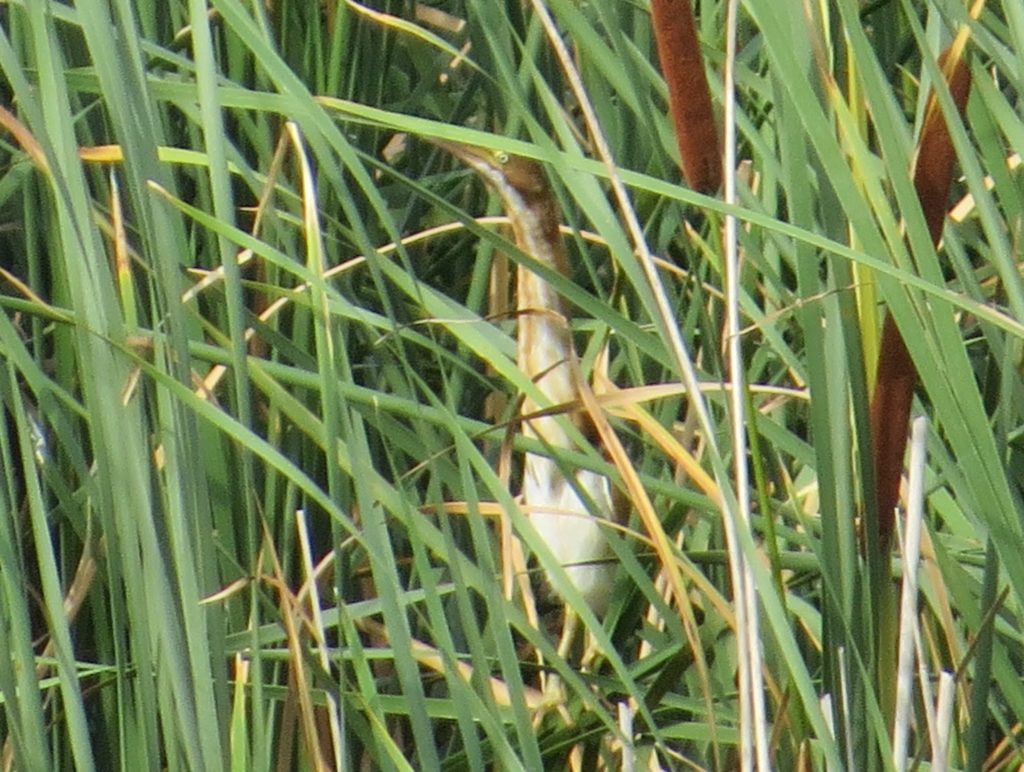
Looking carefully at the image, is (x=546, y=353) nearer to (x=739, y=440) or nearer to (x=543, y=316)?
(x=543, y=316)

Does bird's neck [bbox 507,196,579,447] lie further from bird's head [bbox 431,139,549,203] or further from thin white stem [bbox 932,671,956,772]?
thin white stem [bbox 932,671,956,772]

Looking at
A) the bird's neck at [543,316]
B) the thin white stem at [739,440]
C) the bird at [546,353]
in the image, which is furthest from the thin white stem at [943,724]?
the bird's neck at [543,316]

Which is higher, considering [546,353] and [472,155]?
[472,155]

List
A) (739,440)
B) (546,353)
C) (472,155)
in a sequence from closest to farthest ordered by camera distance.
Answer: (739,440)
(472,155)
(546,353)

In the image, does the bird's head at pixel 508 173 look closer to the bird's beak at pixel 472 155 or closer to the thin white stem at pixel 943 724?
the bird's beak at pixel 472 155

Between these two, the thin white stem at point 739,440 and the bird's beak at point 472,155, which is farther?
the bird's beak at point 472,155

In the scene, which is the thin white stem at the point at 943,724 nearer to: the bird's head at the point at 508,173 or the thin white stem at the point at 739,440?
the thin white stem at the point at 739,440

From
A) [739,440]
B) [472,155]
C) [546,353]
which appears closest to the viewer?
[739,440]

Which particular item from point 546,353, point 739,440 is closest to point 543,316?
point 546,353

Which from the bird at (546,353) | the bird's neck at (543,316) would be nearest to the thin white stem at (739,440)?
the bird at (546,353)

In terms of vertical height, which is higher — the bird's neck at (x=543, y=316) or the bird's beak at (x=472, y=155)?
the bird's beak at (x=472, y=155)
